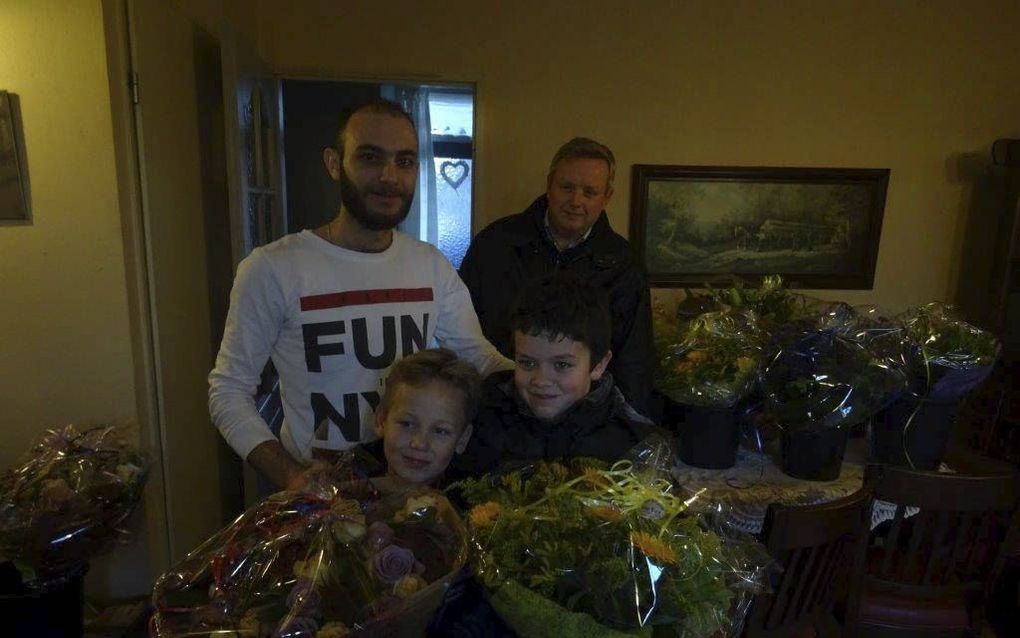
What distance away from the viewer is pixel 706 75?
9.69 feet

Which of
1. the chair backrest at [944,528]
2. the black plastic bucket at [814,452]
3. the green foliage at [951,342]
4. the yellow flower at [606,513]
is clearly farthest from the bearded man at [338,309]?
the green foliage at [951,342]

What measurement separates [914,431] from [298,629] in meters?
1.63

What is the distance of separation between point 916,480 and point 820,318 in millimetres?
425

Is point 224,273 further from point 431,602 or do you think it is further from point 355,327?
point 431,602

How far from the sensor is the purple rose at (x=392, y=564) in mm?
603

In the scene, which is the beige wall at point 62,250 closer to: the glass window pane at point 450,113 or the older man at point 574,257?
the older man at point 574,257

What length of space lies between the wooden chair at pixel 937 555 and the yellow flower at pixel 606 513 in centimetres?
96

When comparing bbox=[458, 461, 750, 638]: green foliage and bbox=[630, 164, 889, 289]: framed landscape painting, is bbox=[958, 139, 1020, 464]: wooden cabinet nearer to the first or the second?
bbox=[630, 164, 889, 289]: framed landscape painting

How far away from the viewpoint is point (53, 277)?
179cm

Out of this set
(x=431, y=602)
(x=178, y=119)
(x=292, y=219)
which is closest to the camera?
(x=431, y=602)

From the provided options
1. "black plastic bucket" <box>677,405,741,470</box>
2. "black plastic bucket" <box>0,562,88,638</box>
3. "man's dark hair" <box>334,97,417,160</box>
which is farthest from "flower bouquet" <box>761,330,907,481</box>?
"black plastic bucket" <box>0,562,88,638</box>

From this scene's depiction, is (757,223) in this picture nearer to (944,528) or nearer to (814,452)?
(814,452)

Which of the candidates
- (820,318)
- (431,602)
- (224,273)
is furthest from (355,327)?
(224,273)

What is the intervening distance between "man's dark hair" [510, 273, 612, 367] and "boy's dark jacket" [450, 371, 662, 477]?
11 cm
